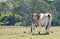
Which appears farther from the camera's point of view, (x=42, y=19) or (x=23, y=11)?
(x=23, y=11)

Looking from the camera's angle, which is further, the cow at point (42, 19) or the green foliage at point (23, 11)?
the green foliage at point (23, 11)

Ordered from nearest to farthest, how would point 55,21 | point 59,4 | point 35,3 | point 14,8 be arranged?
point 35,3 → point 14,8 → point 55,21 → point 59,4

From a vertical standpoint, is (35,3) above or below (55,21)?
above

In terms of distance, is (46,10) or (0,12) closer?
(46,10)

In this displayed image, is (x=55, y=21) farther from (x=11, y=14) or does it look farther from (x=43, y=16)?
(x=43, y=16)

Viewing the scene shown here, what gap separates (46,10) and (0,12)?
1184 centimetres

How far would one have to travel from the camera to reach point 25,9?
45.1 meters

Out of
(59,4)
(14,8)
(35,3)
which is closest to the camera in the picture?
(35,3)

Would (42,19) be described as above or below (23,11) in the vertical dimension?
above

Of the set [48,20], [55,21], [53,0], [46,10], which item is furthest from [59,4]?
[48,20]

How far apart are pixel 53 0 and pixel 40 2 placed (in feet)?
60.7

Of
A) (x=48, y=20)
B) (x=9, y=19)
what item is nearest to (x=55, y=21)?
(x=9, y=19)

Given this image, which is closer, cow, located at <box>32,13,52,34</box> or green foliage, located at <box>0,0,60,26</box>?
cow, located at <box>32,13,52,34</box>

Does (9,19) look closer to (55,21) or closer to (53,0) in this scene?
(55,21)
